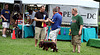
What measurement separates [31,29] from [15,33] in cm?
113

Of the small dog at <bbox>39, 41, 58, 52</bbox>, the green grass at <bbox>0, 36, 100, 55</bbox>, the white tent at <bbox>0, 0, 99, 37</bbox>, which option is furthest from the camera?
the white tent at <bbox>0, 0, 99, 37</bbox>

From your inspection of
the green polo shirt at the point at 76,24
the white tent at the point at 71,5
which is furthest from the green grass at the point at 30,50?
the white tent at the point at 71,5

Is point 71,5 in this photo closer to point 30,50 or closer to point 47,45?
point 47,45

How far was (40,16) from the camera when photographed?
9906 mm

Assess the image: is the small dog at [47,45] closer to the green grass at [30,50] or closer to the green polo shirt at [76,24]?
the green grass at [30,50]

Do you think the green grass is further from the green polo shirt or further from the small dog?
the green polo shirt

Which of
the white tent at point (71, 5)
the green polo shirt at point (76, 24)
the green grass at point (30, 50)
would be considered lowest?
the green grass at point (30, 50)

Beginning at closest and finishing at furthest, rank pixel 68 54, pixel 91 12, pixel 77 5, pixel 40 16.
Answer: pixel 68 54 → pixel 40 16 → pixel 77 5 → pixel 91 12

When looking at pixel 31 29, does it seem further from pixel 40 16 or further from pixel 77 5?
pixel 40 16

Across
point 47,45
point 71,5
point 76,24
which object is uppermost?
point 71,5

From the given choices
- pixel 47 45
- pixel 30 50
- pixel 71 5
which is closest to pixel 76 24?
pixel 47 45

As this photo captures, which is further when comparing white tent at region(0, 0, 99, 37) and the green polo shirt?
white tent at region(0, 0, 99, 37)

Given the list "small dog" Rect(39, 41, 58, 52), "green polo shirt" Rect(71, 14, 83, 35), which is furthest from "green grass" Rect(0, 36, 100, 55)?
"green polo shirt" Rect(71, 14, 83, 35)

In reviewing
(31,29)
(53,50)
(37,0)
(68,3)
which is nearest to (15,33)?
(31,29)
